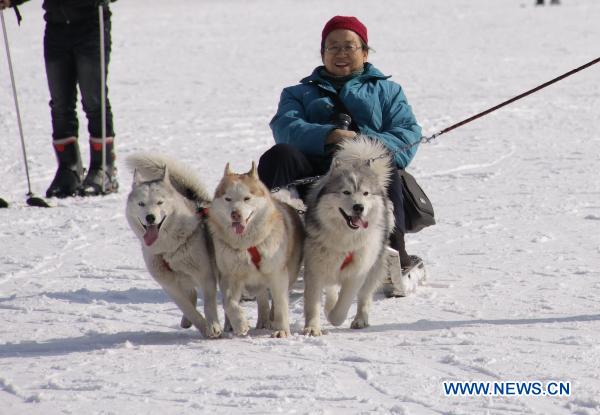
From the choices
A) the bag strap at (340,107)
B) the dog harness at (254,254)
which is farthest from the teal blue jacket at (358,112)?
the dog harness at (254,254)

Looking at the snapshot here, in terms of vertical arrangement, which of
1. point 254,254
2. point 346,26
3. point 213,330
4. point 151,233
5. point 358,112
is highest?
point 346,26

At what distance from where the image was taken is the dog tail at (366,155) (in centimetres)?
464

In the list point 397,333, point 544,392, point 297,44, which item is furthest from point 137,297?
point 297,44

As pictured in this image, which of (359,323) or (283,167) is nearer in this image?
(359,323)

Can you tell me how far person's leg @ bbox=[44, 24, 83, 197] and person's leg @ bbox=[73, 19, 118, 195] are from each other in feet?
0.28

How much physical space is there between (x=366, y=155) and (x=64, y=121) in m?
4.26

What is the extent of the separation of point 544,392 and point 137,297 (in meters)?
2.54

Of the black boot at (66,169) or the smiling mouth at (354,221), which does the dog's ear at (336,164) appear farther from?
the black boot at (66,169)

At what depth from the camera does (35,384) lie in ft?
12.1

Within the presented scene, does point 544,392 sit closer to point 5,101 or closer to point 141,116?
point 141,116

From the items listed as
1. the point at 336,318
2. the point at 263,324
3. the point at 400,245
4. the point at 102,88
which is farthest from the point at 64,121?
the point at 336,318

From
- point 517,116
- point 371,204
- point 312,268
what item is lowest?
point 517,116

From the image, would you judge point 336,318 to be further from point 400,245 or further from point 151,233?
point 151,233

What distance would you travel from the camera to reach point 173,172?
468cm
